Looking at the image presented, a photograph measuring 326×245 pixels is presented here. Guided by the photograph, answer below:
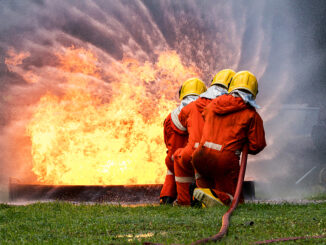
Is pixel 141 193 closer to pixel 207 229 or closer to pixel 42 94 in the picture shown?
pixel 207 229

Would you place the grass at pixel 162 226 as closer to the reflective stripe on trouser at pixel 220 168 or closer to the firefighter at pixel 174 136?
the reflective stripe on trouser at pixel 220 168

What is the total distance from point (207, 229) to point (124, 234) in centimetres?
77

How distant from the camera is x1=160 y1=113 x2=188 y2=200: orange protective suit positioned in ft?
26.3

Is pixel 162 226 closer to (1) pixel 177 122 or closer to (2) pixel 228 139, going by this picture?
(2) pixel 228 139

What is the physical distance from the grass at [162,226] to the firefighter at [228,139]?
54 centimetres

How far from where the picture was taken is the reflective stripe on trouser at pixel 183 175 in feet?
24.0

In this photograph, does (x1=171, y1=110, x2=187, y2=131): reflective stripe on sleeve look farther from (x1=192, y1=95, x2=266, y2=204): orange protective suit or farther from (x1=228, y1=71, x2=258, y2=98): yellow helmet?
(x1=228, y1=71, x2=258, y2=98): yellow helmet

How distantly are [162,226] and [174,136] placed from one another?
3669 millimetres

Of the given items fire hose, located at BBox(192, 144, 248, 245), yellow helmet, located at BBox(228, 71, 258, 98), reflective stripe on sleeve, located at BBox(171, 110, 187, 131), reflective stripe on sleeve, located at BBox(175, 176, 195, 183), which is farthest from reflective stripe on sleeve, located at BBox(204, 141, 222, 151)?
reflective stripe on sleeve, located at BBox(171, 110, 187, 131)

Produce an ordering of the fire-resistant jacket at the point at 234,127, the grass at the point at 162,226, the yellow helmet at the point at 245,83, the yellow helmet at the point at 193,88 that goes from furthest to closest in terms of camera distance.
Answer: the yellow helmet at the point at 193,88 < the yellow helmet at the point at 245,83 < the fire-resistant jacket at the point at 234,127 < the grass at the point at 162,226

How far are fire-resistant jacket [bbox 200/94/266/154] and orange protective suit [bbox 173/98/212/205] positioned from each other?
2.20 ft

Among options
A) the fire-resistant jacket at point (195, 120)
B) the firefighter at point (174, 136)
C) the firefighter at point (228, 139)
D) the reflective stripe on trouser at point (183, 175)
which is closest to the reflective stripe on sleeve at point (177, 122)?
the firefighter at point (174, 136)

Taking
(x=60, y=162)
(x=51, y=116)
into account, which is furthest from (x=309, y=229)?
(x=51, y=116)

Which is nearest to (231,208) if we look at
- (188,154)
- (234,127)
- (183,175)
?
(234,127)
